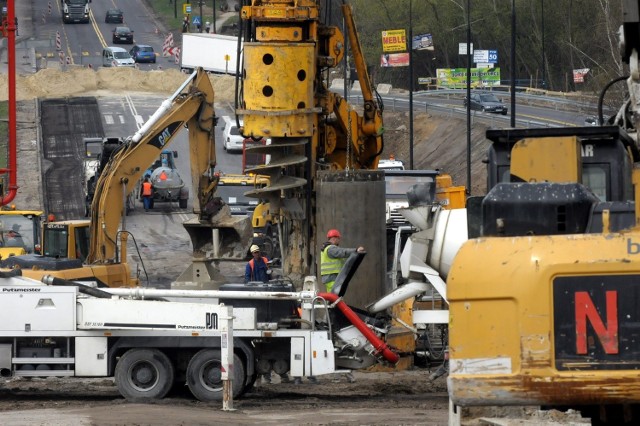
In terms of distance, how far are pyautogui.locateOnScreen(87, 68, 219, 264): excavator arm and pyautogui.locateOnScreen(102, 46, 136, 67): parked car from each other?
197 feet

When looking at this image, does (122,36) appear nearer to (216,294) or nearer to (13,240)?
(13,240)

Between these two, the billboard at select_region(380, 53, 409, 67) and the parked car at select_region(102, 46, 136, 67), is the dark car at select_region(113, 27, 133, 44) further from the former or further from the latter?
the billboard at select_region(380, 53, 409, 67)

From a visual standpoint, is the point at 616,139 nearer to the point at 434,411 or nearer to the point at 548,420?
the point at 548,420

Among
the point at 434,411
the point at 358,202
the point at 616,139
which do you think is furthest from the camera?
the point at 358,202

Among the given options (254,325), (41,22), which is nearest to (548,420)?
(254,325)

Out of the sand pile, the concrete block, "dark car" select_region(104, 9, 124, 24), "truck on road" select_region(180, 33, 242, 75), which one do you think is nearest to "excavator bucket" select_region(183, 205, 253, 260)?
"truck on road" select_region(180, 33, 242, 75)

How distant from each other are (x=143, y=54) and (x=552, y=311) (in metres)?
84.1

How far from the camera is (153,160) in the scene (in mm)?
25203

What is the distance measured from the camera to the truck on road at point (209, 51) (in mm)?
71312

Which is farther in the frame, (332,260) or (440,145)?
(440,145)

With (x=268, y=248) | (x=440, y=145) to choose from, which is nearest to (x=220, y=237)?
(x=268, y=248)

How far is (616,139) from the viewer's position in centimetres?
1131

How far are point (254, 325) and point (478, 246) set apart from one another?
9.16 m

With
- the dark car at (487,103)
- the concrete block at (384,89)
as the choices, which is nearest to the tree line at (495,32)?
the concrete block at (384,89)
